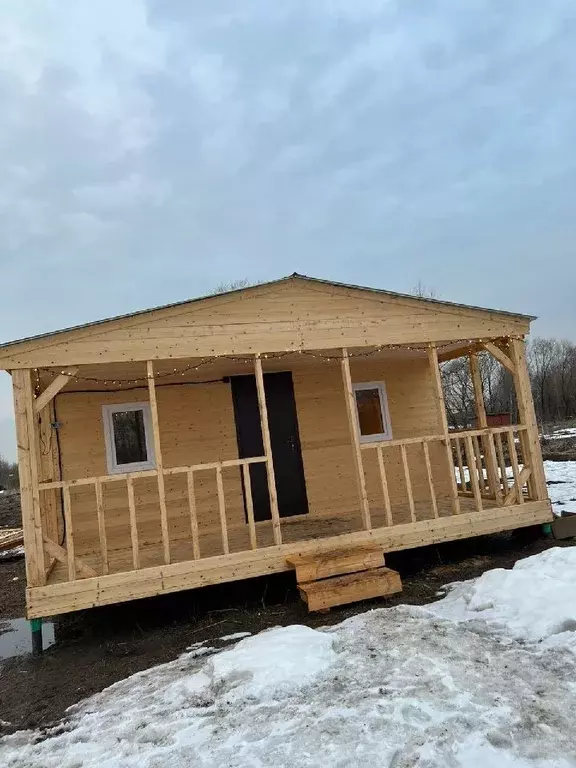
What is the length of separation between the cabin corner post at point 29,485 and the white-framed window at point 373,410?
4.87 metres

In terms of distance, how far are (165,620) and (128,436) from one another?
2733 mm

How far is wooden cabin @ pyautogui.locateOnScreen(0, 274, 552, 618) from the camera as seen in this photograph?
5.31 meters

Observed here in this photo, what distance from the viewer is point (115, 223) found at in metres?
36.2

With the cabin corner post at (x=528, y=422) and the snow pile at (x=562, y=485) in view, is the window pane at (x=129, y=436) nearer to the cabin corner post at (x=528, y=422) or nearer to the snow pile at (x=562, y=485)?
the cabin corner post at (x=528, y=422)

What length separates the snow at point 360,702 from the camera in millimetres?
2561

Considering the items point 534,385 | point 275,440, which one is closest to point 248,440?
point 275,440

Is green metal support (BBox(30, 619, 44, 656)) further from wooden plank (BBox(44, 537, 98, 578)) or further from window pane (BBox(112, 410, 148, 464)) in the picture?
window pane (BBox(112, 410, 148, 464))

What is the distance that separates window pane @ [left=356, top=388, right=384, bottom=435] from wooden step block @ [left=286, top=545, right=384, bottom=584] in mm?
3019

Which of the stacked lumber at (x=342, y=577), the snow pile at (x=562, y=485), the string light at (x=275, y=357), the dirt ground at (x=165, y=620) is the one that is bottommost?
the dirt ground at (x=165, y=620)

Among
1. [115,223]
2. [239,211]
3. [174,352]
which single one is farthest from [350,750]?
[239,211]

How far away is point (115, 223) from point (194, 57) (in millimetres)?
21990

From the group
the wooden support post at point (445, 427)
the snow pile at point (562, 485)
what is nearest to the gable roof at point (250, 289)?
the wooden support post at point (445, 427)

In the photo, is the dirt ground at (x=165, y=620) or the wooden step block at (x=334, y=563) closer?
the dirt ground at (x=165, y=620)

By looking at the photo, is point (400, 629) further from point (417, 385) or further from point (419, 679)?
point (417, 385)
